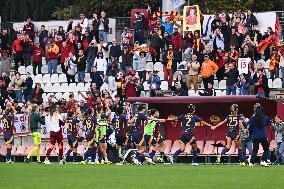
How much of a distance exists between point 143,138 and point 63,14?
31.6 meters

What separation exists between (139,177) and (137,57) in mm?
20044

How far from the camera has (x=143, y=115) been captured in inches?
1620

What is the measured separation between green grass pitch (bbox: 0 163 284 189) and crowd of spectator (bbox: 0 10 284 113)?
9.74 m

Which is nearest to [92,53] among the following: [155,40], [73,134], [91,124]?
[155,40]

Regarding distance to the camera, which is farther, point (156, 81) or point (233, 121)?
point (156, 81)

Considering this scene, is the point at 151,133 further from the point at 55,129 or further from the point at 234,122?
the point at 55,129

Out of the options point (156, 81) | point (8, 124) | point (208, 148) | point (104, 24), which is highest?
point (104, 24)

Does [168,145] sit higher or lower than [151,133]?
lower

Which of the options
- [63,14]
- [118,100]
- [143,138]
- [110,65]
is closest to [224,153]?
[143,138]

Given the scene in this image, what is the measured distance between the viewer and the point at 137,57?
5156cm

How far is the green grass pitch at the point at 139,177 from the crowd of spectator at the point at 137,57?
383 inches

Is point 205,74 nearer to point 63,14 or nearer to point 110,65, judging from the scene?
point 110,65

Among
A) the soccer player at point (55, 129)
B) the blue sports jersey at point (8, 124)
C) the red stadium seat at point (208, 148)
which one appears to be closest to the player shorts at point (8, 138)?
the blue sports jersey at point (8, 124)

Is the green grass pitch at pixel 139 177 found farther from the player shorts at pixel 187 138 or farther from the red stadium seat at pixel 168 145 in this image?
the red stadium seat at pixel 168 145
